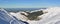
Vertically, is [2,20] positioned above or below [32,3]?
below

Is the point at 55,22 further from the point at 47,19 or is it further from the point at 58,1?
the point at 58,1

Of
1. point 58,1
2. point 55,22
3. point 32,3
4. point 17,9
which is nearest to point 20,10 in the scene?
point 17,9

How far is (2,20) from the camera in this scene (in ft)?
3.03

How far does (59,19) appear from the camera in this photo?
89 cm

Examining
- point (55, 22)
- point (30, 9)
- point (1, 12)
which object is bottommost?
point (55, 22)

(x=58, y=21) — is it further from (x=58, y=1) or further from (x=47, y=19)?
(x=58, y=1)

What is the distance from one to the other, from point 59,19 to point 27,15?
1.38ft

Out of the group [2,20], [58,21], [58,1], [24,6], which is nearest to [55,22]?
[58,21]

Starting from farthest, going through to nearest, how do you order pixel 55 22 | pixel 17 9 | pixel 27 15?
pixel 17 9 < pixel 27 15 < pixel 55 22

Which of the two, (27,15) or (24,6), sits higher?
(24,6)

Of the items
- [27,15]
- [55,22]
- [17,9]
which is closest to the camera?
[55,22]

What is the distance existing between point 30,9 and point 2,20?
49cm

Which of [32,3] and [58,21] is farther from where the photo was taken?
[32,3]

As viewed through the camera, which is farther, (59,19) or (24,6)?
(24,6)
